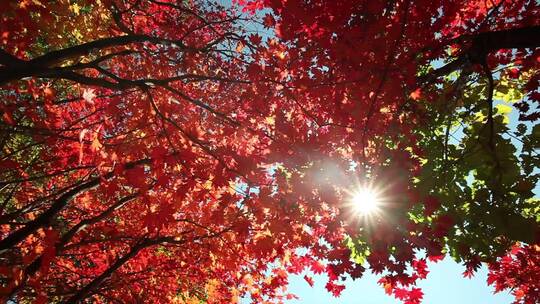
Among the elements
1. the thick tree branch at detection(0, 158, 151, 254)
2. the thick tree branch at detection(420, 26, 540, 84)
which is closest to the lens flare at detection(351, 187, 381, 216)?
the thick tree branch at detection(420, 26, 540, 84)

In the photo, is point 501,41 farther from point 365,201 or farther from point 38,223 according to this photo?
point 38,223

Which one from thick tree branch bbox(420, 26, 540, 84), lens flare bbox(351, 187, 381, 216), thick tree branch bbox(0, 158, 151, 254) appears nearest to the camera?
thick tree branch bbox(420, 26, 540, 84)

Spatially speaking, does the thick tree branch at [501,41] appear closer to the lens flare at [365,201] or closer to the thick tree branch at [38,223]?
the lens flare at [365,201]

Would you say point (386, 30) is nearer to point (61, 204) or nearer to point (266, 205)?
point (266, 205)

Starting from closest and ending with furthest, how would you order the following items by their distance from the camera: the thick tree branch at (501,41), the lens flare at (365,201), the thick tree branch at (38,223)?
1. the thick tree branch at (501,41)
2. the lens flare at (365,201)
3. the thick tree branch at (38,223)

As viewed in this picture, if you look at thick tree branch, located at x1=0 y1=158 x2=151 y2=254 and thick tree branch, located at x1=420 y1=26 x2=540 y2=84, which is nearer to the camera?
thick tree branch, located at x1=420 y1=26 x2=540 y2=84

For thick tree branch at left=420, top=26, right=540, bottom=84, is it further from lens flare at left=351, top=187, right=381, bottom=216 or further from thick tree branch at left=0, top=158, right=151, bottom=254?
thick tree branch at left=0, top=158, right=151, bottom=254

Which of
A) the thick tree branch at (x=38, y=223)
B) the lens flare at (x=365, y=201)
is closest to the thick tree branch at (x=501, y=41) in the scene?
the lens flare at (x=365, y=201)

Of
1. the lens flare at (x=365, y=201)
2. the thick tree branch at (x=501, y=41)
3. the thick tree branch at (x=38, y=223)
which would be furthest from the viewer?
the thick tree branch at (x=38, y=223)

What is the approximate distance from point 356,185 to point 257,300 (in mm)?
6511

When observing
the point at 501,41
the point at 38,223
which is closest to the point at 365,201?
the point at 501,41

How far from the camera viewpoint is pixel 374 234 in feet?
16.0

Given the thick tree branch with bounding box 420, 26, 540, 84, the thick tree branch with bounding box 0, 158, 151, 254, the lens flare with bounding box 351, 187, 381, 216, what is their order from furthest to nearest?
the thick tree branch with bounding box 0, 158, 151, 254 → the lens flare with bounding box 351, 187, 381, 216 → the thick tree branch with bounding box 420, 26, 540, 84

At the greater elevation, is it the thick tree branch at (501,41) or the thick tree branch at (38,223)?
the thick tree branch at (501,41)
